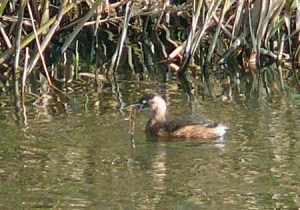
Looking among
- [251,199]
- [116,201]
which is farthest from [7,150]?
[251,199]

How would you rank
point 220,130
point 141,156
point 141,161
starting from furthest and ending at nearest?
1. point 220,130
2. point 141,156
3. point 141,161

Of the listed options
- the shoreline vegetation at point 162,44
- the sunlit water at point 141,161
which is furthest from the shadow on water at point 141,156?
the shoreline vegetation at point 162,44

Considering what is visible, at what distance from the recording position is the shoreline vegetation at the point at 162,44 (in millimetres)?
10211

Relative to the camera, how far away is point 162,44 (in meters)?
12.8

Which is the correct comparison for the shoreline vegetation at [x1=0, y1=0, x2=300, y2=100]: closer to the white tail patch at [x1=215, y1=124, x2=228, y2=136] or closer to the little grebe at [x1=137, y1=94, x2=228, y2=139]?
the little grebe at [x1=137, y1=94, x2=228, y2=139]

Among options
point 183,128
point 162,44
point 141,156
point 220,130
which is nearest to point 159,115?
point 183,128

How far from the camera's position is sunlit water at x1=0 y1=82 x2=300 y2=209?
20.0ft

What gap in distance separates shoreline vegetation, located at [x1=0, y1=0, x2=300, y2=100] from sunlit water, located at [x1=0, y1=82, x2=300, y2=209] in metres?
0.89

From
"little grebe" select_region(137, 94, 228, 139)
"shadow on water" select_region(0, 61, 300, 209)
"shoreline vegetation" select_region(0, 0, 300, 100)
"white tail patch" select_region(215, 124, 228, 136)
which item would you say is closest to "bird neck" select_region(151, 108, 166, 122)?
"little grebe" select_region(137, 94, 228, 139)

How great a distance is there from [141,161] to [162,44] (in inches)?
229

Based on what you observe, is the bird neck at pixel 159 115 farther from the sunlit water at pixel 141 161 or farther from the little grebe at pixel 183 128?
the sunlit water at pixel 141 161

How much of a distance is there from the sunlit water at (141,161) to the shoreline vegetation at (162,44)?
0.89 meters

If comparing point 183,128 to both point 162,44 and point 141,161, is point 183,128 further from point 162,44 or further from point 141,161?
point 162,44

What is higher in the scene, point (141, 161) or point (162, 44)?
point (162, 44)
